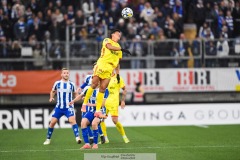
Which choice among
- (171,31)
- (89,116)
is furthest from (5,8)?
(89,116)

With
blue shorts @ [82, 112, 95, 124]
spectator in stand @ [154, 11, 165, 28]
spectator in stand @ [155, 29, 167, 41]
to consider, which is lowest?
blue shorts @ [82, 112, 95, 124]

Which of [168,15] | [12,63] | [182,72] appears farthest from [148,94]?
[12,63]

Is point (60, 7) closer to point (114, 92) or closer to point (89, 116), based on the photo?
point (114, 92)

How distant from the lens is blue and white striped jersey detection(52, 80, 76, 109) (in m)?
18.3

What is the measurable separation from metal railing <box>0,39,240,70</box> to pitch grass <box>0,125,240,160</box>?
418cm

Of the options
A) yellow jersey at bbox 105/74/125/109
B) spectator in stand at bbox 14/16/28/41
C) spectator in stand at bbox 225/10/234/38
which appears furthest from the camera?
spectator in stand at bbox 225/10/234/38

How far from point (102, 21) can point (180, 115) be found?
18.8ft

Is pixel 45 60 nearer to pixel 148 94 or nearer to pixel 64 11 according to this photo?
pixel 64 11

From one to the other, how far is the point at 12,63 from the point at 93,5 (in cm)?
497

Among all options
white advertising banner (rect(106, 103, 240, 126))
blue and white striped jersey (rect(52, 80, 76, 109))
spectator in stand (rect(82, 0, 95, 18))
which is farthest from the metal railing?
blue and white striped jersey (rect(52, 80, 76, 109))

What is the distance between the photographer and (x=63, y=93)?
727 inches

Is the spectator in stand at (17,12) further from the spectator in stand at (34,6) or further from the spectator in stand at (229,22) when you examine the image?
the spectator in stand at (229,22)

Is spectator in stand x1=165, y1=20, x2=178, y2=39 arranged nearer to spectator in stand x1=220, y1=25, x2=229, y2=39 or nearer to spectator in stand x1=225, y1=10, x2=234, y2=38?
spectator in stand x1=220, y1=25, x2=229, y2=39

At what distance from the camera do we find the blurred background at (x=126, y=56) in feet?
88.0
